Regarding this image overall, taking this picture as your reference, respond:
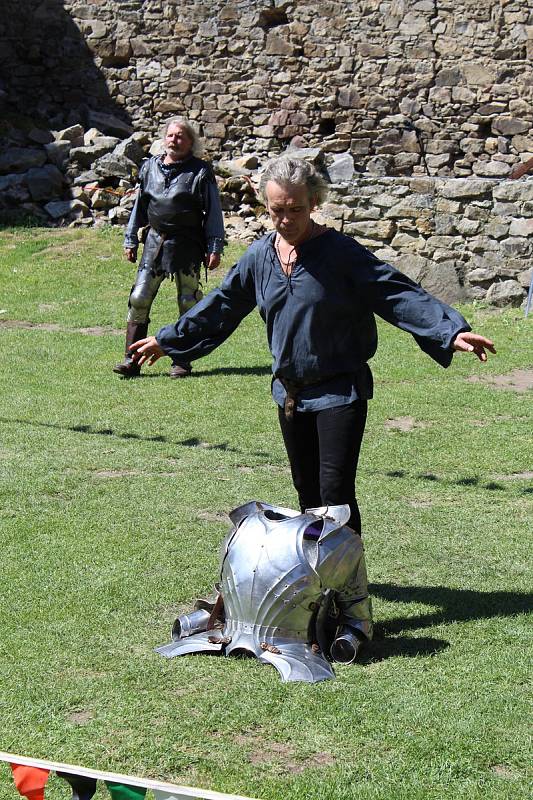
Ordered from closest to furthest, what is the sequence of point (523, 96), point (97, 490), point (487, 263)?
point (97, 490) < point (487, 263) < point (523, 96)

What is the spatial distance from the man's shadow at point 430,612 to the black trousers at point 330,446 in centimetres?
41

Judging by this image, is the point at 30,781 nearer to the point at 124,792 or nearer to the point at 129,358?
the point at 124,792

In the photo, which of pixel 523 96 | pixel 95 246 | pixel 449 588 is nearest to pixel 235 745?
pixel 449 588

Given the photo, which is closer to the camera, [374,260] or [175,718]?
[175,718]

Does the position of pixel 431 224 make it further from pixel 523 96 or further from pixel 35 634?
pixel 35 634

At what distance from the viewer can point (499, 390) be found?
348 inches

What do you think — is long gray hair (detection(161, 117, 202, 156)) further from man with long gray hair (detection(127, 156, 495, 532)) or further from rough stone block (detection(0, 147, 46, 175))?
rough stone block (detection(0, 147, 46, 175))

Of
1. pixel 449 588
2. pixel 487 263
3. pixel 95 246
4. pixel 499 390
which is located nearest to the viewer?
pixel 449 588

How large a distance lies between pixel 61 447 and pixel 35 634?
3031mm

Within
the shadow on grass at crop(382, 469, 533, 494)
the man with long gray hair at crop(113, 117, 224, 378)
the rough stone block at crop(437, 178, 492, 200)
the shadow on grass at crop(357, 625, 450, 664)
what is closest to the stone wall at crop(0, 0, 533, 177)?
the rough stone block at crop(437, 178, 492, 200)

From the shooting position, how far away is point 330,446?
4277 mm

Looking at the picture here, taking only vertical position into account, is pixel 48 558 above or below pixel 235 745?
below

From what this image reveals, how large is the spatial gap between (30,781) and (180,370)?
685cm

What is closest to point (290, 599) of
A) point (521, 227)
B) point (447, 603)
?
point (447, 603)
